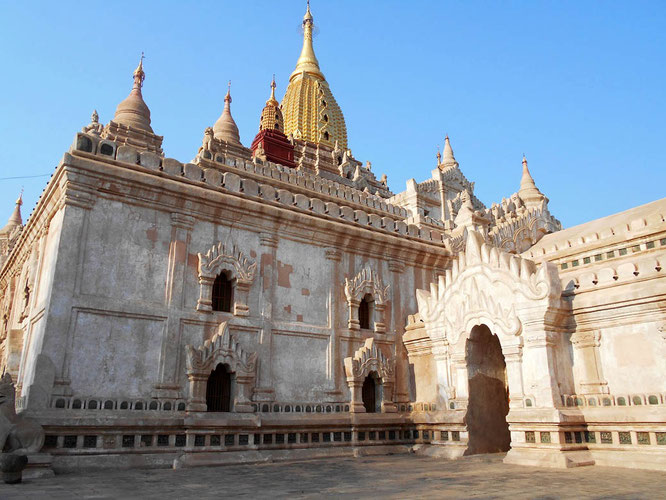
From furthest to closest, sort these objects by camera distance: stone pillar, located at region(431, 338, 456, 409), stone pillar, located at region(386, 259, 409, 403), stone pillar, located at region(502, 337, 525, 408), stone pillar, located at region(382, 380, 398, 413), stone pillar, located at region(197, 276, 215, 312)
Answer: stone pillar, located at region(386, 259, 409, 403) → stone pillar, located at region(382, 380, 398, 413) → stone pillar, located at region(431, 338, 456, 409) → stone pillar, located at region(197, 276, 215, 312) → stone pillar, located at region(502, 337, 525, 408)

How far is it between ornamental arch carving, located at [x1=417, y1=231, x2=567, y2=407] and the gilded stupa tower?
43.2m

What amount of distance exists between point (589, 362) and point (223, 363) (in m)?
9.98

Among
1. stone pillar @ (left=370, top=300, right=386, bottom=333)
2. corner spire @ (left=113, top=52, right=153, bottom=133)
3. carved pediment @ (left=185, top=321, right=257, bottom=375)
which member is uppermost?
corner spire @ (left=113, top=52, right=153, bottom=133)

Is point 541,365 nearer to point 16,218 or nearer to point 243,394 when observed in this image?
point 243,394

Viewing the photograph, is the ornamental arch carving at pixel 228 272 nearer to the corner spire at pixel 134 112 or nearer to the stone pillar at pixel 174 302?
the stone pillar at pixel 174 302


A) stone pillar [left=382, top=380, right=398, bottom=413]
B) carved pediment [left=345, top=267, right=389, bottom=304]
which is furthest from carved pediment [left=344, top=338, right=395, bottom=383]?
carved pediment [left=345, top=267, right=389, bottom=304]

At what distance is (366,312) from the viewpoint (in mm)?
20422

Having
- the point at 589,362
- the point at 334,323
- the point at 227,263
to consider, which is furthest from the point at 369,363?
the point at 589,362

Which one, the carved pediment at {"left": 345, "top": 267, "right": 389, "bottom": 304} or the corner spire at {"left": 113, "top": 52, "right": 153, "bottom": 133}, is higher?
the corner spire at {"left": 113, "top": 52, "right": 153, "bottom": 133}

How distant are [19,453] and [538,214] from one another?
24613mm

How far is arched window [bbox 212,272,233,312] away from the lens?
17.1 metres

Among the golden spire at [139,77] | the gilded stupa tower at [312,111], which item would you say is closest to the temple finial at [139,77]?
the golden spire at [139,77]

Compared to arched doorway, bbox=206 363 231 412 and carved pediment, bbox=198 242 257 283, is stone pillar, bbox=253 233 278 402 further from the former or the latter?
arched doorway, bbox=206 363 231 412

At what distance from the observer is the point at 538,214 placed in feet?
93.2
